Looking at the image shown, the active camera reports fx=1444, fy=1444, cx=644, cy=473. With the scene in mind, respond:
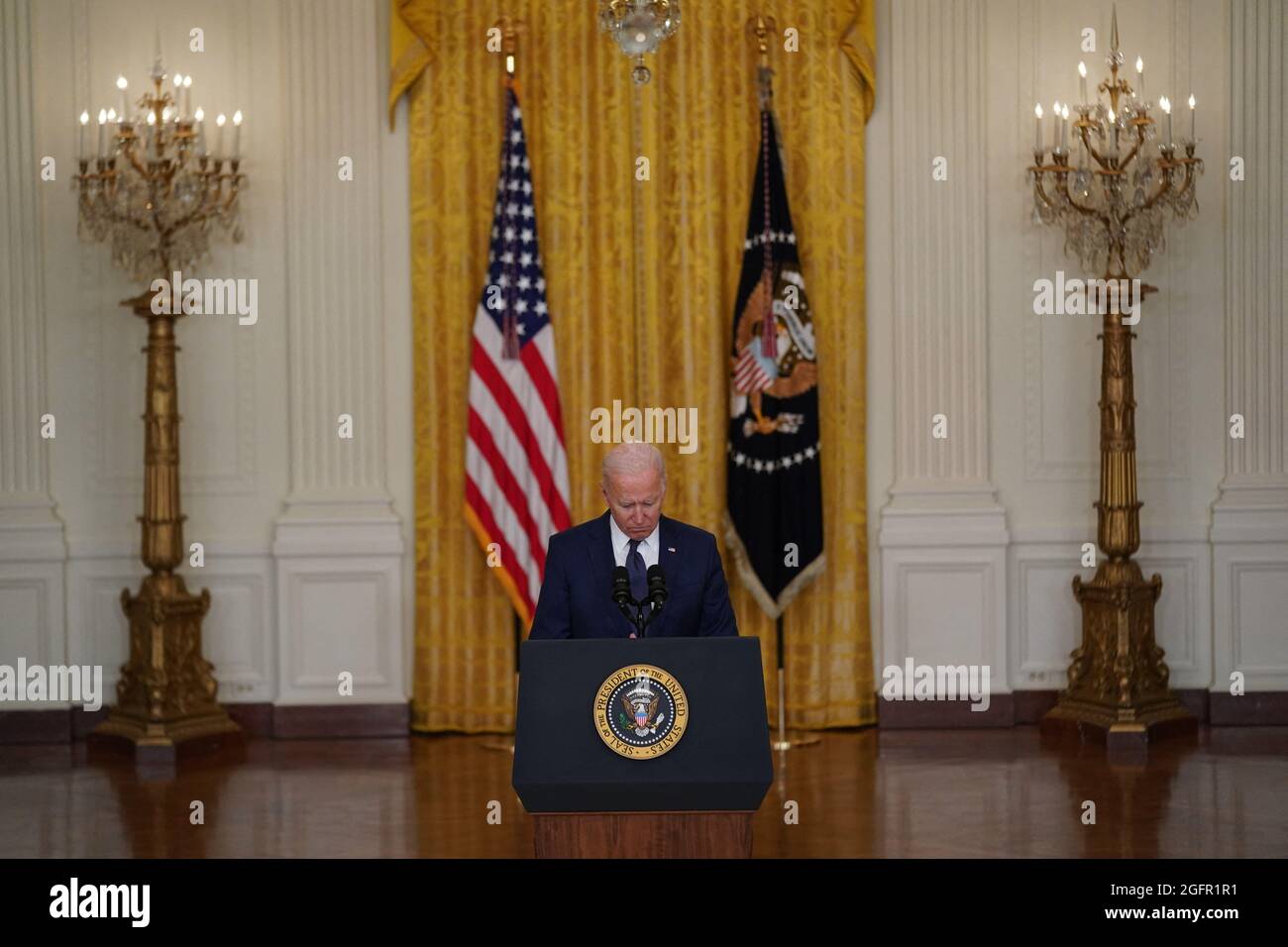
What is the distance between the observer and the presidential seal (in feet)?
11.4

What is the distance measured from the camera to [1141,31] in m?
8.14

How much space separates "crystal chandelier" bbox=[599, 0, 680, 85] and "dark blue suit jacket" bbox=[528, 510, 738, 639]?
1.76 m

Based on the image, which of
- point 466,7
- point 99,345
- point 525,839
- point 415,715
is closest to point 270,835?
point 525,839

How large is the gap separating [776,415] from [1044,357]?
163 cm

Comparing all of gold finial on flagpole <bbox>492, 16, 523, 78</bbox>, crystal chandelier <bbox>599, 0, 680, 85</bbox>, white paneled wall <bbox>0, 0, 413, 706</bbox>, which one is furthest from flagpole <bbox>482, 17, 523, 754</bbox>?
crystal chandelier <bbox>599, 0, 680, 85</bbox>

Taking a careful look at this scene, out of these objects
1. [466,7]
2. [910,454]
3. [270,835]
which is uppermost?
[466,7]

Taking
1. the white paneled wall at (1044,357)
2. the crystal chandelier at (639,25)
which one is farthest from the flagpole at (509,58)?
the crystal chandelier at (639,25)

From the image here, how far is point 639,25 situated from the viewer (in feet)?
17.0

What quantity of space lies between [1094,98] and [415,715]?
17.0 ft

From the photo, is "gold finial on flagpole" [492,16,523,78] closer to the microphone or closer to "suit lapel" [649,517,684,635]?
"suit lapel" [649,517,684,635]

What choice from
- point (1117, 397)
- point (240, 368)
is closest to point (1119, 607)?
point (1117, 397)

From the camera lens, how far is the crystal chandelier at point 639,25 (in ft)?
16.9

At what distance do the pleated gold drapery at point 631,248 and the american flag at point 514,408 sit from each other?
0.25 m

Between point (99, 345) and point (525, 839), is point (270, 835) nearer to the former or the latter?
point (525, 839)
